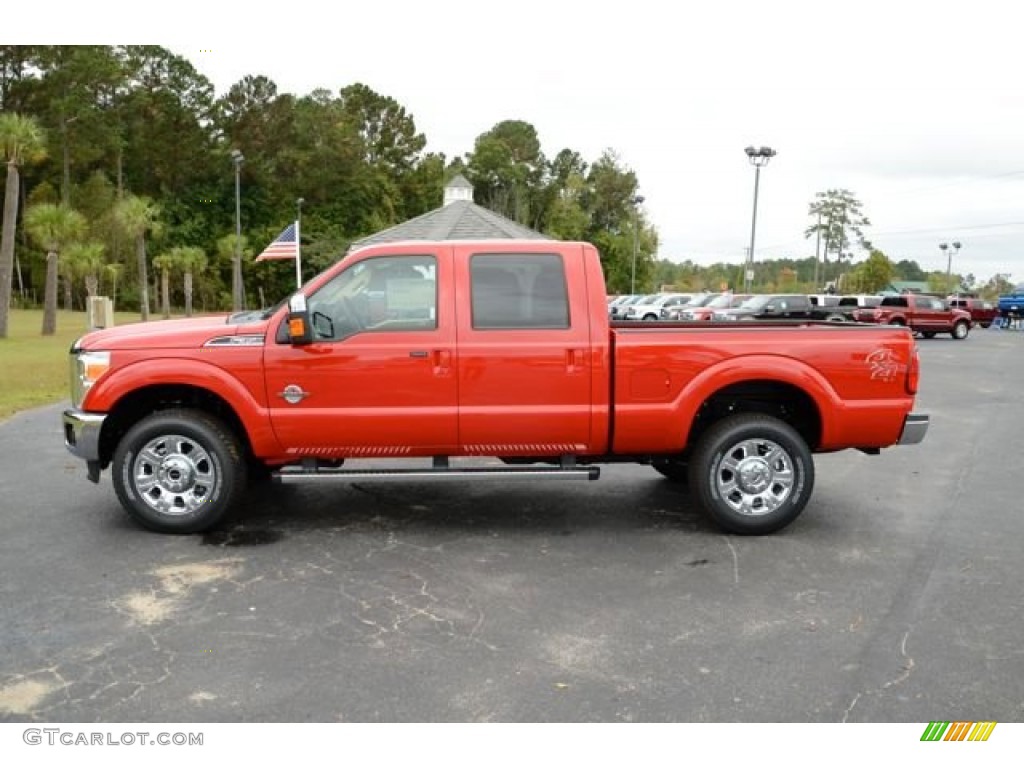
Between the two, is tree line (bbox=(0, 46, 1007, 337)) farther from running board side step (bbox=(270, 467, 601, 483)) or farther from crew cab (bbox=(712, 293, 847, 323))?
running board side step (bbox=(270, 467, 601, 483))

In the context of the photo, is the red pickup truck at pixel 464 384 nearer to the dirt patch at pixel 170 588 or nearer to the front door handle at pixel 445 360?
the front door handle at pixel 445 360

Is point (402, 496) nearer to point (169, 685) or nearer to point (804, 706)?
point (169, 685)

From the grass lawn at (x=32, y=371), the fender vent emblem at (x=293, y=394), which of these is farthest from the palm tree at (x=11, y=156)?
the fender vent emblem at (x=293, y=394)

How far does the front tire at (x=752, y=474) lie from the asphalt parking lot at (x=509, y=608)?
0.17 m

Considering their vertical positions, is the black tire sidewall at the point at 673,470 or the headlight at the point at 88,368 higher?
the headlight at the point at 88,368

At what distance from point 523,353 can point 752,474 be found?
1.82 metres

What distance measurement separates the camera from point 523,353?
569 cm

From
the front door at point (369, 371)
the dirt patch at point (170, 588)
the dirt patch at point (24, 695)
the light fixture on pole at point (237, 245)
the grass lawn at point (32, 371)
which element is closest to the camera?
the dirt patch at point (24, 695)

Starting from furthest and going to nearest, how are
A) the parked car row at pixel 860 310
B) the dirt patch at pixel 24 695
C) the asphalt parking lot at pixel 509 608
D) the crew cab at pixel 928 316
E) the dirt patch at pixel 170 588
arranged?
the crew cab at pixel 928 316
the parked car row at pixel 860 310
the dirt patch at pixel 170 588
the asphalt parking lot at pixel 509 608
the dirt patch at pixel 24 695

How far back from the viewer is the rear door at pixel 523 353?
5.69 m

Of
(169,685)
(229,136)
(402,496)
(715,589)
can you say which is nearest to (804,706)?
(715,589)

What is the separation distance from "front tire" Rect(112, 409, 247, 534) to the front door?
0.45 metres
